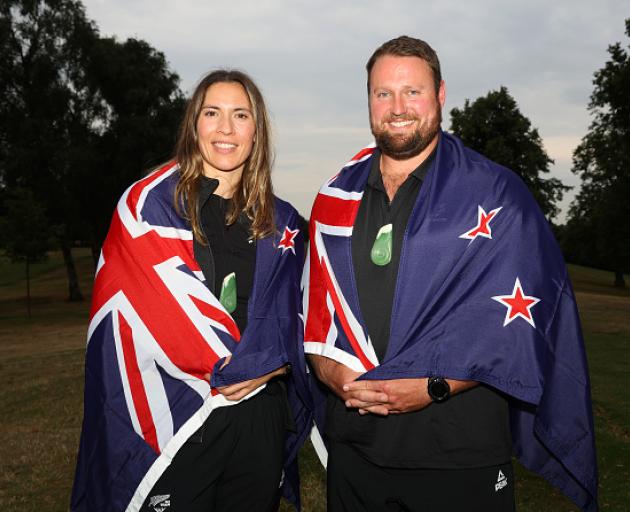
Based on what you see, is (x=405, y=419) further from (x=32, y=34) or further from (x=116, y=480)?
(x=32, y=34)

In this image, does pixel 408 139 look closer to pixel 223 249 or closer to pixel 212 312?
pixel 223 249

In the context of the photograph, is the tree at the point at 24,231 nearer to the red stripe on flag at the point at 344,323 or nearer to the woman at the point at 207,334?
the woman at the point at 207,334

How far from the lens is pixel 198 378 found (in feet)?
10.6

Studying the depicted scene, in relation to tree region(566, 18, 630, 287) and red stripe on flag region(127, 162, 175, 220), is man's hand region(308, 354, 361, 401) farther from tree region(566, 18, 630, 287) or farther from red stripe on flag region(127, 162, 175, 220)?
tree region(566, 18, 630, 287)

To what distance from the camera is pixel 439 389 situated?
2.91 meters

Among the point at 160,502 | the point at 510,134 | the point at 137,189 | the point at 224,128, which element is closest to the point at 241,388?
the point at 160,502

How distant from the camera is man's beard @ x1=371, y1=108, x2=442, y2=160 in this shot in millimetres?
3244

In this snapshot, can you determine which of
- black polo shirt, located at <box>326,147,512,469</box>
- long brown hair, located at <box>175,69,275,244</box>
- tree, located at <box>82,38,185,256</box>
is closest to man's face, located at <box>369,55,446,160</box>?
black polo shirt, located at <box>326,147,512,469</box>

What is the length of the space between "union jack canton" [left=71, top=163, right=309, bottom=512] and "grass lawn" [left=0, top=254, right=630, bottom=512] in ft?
8.15

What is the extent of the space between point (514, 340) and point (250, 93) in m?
1.94

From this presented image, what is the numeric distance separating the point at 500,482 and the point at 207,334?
1583 mm

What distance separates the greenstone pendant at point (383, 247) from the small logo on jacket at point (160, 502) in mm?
1557

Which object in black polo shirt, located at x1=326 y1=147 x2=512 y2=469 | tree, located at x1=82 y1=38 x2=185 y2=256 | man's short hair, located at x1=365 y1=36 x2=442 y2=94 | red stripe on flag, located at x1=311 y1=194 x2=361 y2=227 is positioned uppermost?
tree, located at x1=82 y1=38 x2=185 y2=256

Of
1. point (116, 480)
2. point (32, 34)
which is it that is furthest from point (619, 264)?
point (116, 480)
